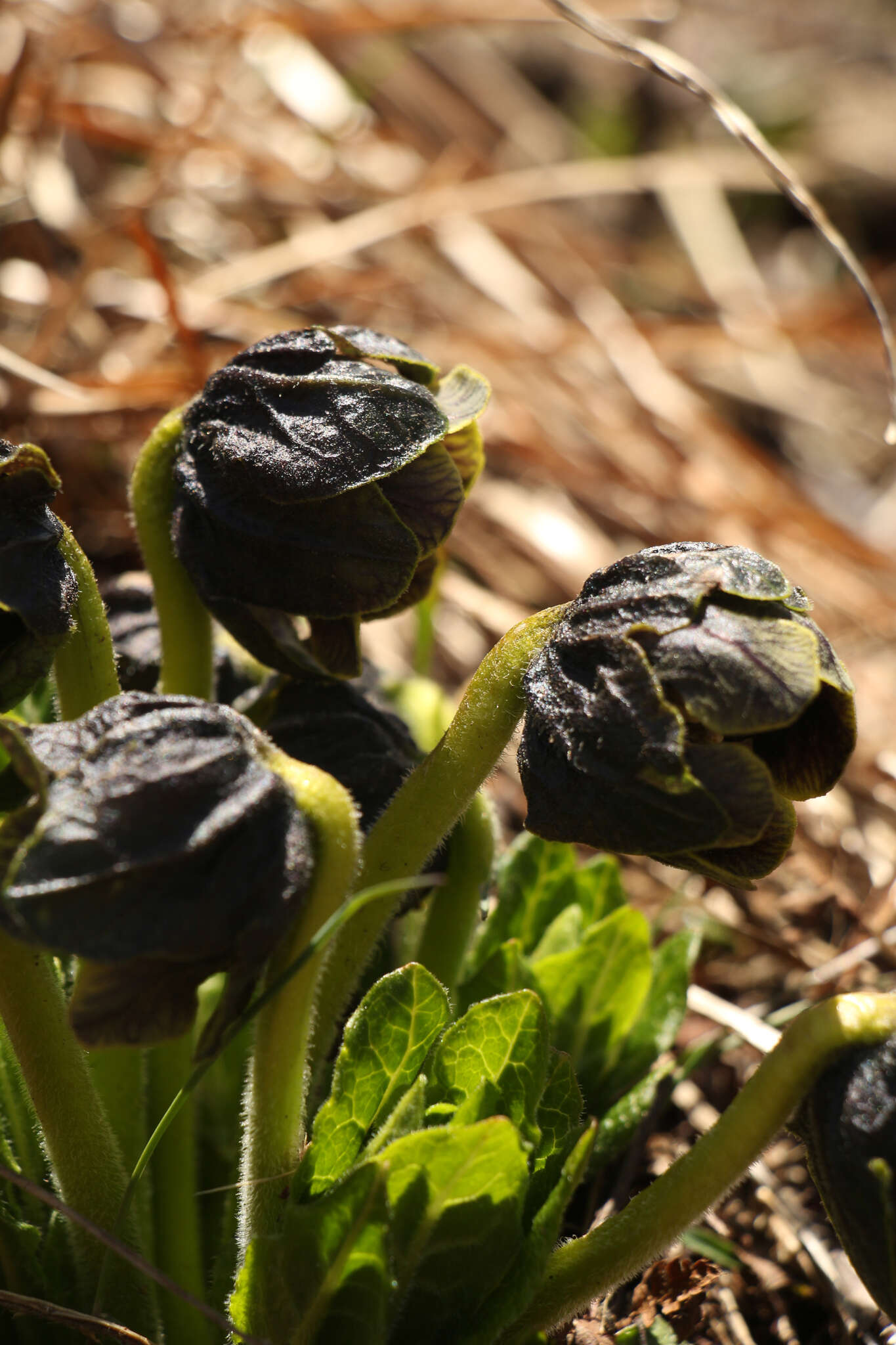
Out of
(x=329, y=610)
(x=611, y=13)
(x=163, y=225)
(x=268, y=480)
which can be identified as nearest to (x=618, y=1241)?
(x=329, y=610)

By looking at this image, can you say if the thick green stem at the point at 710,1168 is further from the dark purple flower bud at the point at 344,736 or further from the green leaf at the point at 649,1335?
the dark purple flower bud at the point at 344,736

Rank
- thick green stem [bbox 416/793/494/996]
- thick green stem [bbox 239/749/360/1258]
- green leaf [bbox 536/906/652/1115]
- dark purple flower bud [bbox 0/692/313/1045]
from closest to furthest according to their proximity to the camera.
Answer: dark purple flower bud [bbox 0/692/313/1045] < thick green stem [bbox 239/749/360/1258] < thick green stem [bbox 416/793/494/996] < green leaf [bbox 536/906/652/1115]

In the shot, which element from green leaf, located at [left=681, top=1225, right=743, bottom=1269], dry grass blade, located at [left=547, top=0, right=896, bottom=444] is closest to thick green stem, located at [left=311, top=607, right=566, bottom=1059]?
green leaf, located at [left=681, top=1225, right=743, bottom=1269]

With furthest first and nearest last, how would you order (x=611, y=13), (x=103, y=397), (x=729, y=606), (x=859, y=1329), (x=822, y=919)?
1. (x=611, y=13)
2. (x=103, y=397)
3. (x=822, y=919)
4. (x=859, y=1329)
5. (x=729, y=606)

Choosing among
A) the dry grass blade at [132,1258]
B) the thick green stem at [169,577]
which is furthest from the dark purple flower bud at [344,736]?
the dry grass blade at [132,1258]

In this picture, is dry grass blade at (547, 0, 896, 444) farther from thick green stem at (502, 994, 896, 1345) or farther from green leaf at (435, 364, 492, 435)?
thick green stem at (502, 994, 896, 1345)

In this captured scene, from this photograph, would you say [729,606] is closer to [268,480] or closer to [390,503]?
[390,503]
